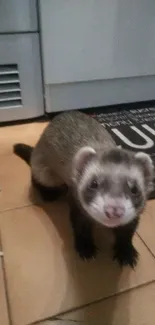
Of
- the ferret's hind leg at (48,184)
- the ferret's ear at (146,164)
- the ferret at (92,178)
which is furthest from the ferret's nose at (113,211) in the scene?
the ferret's hind leg at (48,184)

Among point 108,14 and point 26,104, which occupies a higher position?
point 108,14

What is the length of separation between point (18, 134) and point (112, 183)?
89 cm

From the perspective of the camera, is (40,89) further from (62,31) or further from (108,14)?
(108,14)

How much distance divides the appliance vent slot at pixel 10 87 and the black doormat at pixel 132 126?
380 millimetres

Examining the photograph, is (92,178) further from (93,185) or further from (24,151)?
(24,151)

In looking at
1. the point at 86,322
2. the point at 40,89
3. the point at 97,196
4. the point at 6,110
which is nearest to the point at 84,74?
the point at 40,89

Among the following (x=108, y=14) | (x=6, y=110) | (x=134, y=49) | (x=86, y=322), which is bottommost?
(x=86, y=322)

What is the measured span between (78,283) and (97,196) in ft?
0.85

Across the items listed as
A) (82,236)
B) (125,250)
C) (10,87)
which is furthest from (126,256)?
(10,87)

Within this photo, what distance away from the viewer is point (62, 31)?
4.38 feet

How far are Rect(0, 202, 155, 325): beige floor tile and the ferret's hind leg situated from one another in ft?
0.34

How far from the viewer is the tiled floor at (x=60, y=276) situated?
27.9 inches

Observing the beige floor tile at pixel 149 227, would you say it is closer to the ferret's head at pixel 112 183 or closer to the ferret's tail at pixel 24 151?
the ferret's head at pixel 112 183

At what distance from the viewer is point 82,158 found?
739 mm
